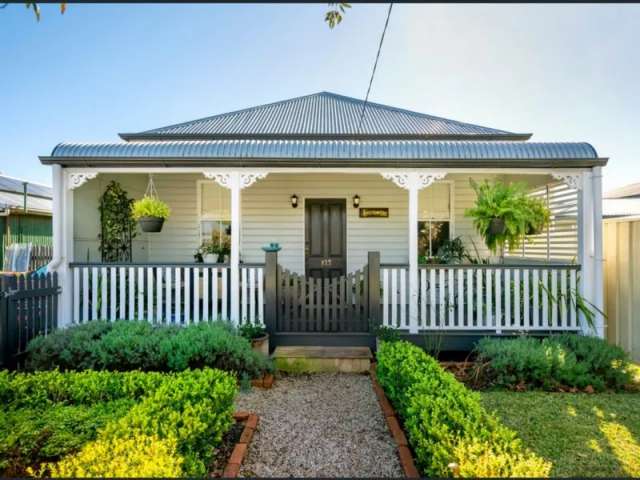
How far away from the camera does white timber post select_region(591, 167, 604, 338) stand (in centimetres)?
552

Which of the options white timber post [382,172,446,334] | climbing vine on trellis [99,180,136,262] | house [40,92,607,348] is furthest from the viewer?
climbing vine on trellis [99,180,136,262]

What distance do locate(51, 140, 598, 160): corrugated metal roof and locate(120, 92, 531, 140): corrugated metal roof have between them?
2565mm

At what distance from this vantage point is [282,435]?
11.4ft

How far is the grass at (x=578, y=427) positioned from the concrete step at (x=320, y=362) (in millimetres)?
1587

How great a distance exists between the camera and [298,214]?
8281 millimetres

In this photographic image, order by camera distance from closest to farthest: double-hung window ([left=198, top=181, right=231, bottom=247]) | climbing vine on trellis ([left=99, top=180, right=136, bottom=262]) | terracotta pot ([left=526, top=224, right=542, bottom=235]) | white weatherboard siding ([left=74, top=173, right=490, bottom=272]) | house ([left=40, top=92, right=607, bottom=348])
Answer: terracotta pot ([left=526, top=224, right=542, bottom=235])
house ([left=40, top=92, right=607, bottom=348])
climbing vine on trellis ([left=99, top=180, right=136, bottom=262])
white weatherboard siding ([left=74, top=173, right=490, bottom=272])
double-hung window ([left=198, top=181, right=231, bottom=247])

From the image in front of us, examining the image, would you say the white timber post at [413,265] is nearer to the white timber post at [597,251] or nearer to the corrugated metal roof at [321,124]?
the white timber post at [597,251]

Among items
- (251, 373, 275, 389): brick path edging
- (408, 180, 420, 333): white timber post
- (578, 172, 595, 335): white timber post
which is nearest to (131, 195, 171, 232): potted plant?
(251, 373, 275, 389): brick path edging

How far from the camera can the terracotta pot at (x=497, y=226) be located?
5.33 metres

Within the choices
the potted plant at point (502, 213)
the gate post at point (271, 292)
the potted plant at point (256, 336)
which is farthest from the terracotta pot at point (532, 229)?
the potted plant at point (256, 336)

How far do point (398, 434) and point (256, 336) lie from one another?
2.64m

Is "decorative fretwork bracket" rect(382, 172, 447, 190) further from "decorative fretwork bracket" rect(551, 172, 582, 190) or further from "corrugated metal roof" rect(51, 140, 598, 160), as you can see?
"decorative fretwork bracket" rect(551, 172, 582, 190)

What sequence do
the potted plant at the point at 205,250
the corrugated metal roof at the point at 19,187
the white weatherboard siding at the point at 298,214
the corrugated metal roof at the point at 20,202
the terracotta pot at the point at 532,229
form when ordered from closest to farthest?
the terracotta pot at the point at 532,229
the potted plant at the point at 205,250
the white weatherboard siding at the point at 298,214
the corrugated metal roof at the point at 20,202
the corrugated metal roof at the point at 19,187

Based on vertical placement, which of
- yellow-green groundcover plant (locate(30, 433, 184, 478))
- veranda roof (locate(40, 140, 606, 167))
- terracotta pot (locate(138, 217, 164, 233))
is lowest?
yellow-green groundcover plant (locate(30, 433, 184, 478))
